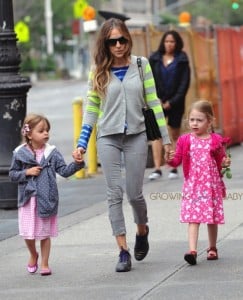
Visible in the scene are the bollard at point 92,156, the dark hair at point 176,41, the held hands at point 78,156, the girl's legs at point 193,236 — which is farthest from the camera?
the bollard at point 92,156

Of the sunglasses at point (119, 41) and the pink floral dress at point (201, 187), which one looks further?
the pink floral dress at point (201, 187)

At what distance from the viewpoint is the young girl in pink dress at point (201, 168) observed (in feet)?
28.9

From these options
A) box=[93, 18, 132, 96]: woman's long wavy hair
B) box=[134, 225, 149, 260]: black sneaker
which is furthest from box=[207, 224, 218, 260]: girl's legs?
box=[93, 18, 132, 96]: woman's long wavy hair

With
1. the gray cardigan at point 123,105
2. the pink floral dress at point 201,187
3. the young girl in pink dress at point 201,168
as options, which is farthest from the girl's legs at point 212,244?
the gray cardigan at point 123,105

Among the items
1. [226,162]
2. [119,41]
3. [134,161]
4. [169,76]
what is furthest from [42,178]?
[169,76]

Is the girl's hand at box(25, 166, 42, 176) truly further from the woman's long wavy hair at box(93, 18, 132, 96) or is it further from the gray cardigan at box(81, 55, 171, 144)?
the woman's long wavy hair at box(93, 18, 132, 96)

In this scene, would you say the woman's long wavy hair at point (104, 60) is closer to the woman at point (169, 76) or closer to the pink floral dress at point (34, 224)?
the pink floral dress at point (34, 224)

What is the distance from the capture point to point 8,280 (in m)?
8.45

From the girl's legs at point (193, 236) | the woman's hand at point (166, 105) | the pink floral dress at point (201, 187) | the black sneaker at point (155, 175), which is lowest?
the black sneaker at point (155, 175)

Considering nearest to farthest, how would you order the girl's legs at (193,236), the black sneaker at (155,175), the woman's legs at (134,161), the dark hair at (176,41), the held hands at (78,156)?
the held hands at (78,156)
the woman's legs at (134,161)
the girl's legs at (193,236)
the dark hair at (176,41)
the black sneaker at (155,175)

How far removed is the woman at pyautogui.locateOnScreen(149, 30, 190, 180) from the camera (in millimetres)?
14766

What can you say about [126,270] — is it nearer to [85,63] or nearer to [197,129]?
[197,129]

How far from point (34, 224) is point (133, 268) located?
2.72ft

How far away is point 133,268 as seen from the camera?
8727 millimetres
